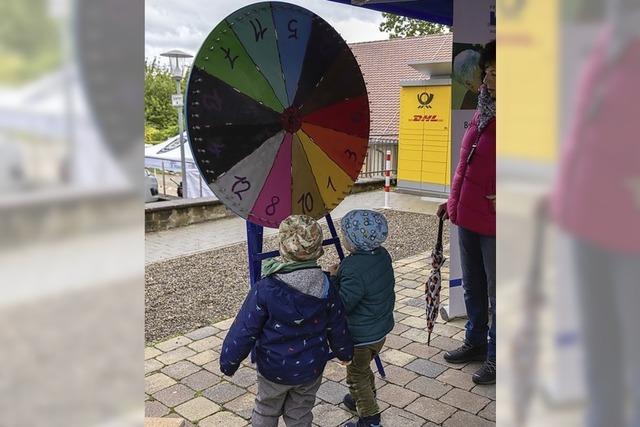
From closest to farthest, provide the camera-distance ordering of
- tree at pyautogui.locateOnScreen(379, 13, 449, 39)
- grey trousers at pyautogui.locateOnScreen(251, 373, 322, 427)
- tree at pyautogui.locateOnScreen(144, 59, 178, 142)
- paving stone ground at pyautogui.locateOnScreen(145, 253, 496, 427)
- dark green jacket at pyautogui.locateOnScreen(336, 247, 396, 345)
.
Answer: grey trousers at pyautogui.locateOnScreen(251, 373, 322, 427) → dark green jacket at pyautogui.locateOnScreen(336, 247, 396, 345) → paving stone ground at pyautogui.locateOnScreen(145, 253, 496, 427) → tree at pyautogui.locateOnScreen(144, 59, 178, 142) → tree at pyautogui.locateOnScreen(379, 13, 449, 39)

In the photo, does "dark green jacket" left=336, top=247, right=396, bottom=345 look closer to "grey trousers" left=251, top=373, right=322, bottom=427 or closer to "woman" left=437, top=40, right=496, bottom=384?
"grey trousers" left=251, top=373, right=322, bottom=427

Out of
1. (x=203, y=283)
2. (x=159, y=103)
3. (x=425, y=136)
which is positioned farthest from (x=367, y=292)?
(x=159, y=103)

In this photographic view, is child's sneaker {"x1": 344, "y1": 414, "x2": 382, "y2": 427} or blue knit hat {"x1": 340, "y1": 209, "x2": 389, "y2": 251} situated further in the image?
child's sneaker {"x1": 344, "y1": 414, "x2": 382, "y2": 427}

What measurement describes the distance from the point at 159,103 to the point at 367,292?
24.9 meters

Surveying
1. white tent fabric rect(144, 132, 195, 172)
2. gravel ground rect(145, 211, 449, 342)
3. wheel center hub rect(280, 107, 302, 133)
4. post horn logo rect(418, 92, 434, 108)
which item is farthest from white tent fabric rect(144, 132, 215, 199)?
wheel center hub rect(280, 107, 302, 133)

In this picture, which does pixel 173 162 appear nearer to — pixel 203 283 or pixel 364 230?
pixel 203 283

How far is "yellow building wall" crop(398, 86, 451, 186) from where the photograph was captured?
34.6 ft

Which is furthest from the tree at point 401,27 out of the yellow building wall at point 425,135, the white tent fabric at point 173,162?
the yellow building wall at point 425,135

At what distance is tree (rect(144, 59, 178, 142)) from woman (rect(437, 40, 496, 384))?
2319 centimetres

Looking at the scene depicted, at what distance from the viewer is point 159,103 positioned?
84.7 feet
